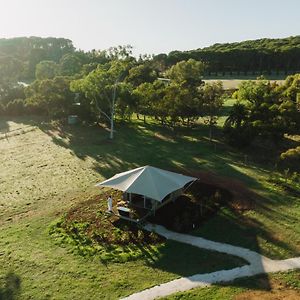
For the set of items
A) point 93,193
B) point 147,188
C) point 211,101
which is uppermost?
point 211,101

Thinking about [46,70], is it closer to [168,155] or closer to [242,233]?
[168,155]

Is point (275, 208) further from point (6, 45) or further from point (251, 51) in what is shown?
point (6, 45)

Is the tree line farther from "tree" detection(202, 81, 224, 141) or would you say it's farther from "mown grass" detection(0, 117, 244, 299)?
"mown grass" detection(0, 117, 244, 299)

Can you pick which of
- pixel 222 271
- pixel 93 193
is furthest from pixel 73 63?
pixel 222 271

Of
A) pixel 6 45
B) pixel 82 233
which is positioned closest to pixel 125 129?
pixel 82 233

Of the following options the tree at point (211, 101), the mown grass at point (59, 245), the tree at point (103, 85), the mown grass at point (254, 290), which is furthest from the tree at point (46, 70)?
the mown grass at point (254, 290)

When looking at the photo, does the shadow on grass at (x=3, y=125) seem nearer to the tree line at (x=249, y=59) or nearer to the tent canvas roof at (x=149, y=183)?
the tent canvas roof at (x=149, y=183)
